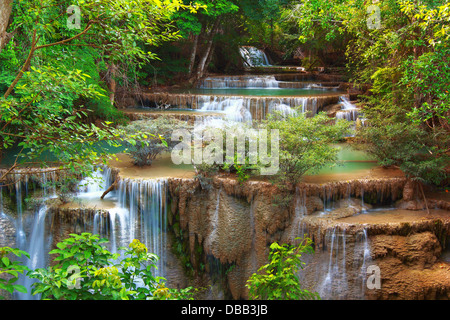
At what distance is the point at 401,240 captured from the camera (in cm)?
771

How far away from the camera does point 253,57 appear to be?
87.3 feet

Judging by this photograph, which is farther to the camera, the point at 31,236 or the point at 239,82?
the point at 239,82

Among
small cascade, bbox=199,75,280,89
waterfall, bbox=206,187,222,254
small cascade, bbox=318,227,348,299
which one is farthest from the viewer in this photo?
small cascade, bbox=199,75,280,89

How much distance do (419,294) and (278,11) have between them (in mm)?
14838

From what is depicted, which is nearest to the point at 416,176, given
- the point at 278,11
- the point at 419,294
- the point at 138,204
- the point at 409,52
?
the point at 419,294

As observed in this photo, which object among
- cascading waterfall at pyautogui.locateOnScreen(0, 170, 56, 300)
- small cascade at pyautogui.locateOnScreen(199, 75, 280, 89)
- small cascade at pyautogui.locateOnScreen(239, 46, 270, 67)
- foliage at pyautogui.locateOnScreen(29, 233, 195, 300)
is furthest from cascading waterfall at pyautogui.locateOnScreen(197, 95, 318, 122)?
small cascade at pyautogui.locateOnScreen(239, 46, 270, 67)

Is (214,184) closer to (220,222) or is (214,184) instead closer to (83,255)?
(220,222)

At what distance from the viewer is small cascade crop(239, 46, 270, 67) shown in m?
26.2

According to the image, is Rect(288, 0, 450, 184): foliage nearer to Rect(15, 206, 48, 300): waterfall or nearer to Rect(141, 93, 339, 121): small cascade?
Rect(141, 93, 339, 121): small cascade

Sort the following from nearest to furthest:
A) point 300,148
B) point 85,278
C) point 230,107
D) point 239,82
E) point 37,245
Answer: point 85,278, point 300,148, point 37,245, point 230,107, point 239,82

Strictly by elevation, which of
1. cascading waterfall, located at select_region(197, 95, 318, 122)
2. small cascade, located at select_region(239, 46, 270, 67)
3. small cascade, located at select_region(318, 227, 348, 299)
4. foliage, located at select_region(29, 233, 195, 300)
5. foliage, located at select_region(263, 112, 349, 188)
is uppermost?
small cascade, located at select_region(239, 46, 270, 67)

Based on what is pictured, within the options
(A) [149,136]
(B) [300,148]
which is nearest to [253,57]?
(A) [149,136]

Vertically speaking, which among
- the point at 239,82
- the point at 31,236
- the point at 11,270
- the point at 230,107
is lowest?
the point at 31,236

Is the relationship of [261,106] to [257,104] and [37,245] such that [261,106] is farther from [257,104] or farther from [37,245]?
[37,245]
